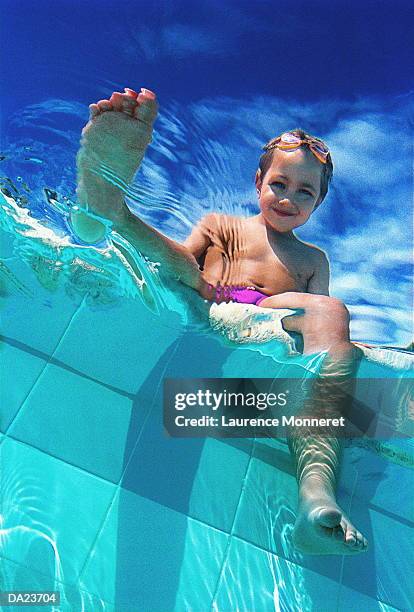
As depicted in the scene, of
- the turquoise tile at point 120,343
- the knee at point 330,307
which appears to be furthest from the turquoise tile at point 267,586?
the knee at point 330,307

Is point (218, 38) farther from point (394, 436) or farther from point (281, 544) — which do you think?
point (281, 544)

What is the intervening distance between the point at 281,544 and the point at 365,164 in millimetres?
994

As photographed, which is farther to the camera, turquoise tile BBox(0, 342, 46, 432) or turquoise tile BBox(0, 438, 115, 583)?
turquoise tile BBox(0, 342, 46, 432)

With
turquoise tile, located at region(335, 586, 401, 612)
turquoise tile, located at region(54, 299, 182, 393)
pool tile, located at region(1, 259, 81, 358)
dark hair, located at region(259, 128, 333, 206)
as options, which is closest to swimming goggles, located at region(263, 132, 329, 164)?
dark hair, located at region(259, 128, 333, 206)

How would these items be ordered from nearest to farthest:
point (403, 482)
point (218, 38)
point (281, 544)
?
point (281, 544) < point (218, 38) < point (403, 482)

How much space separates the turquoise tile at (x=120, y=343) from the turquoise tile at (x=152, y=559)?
32cm

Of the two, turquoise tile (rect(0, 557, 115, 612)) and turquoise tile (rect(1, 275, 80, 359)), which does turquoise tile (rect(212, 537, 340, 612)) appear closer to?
turquoise tile (rect(0, 557, 115, 612))

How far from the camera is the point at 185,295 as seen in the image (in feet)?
5.45

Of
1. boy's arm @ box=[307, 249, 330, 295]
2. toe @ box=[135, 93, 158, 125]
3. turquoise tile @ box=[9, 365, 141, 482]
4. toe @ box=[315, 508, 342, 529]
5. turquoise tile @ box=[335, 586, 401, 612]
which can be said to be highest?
toe @ box=[135, 93, 158, 125]

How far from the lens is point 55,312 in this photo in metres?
1.77

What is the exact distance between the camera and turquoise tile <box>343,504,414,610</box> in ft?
5.05

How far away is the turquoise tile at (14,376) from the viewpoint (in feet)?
5.25

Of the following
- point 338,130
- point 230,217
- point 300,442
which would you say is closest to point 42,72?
point 230,217

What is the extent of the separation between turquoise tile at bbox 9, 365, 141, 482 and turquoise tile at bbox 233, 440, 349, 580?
12.5 inches
